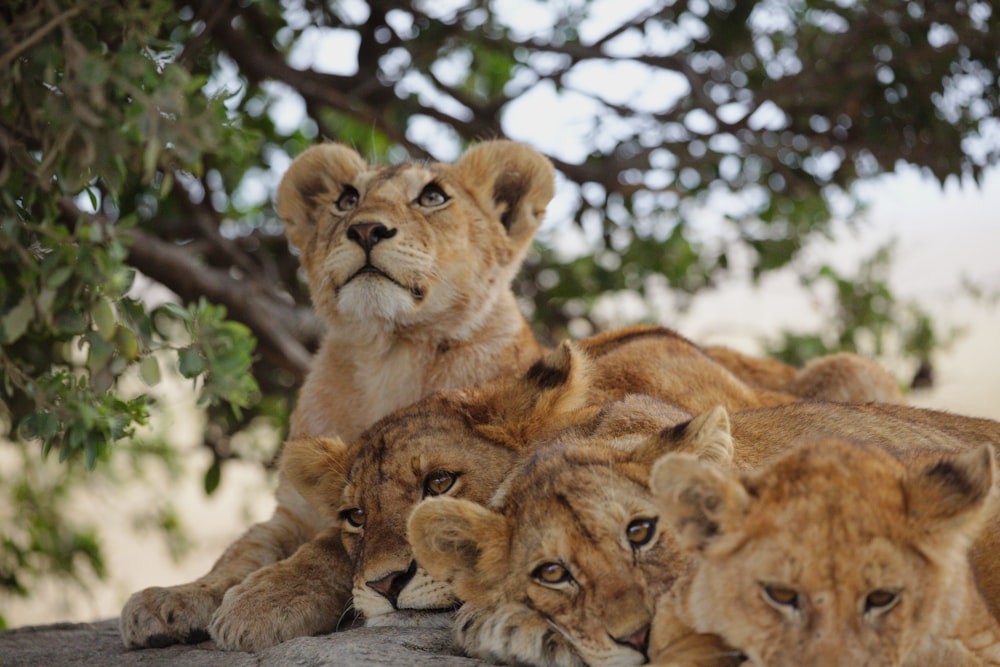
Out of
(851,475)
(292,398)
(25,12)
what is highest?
(25,12)

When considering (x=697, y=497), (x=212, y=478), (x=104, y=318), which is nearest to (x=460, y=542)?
(x=697, y=497)

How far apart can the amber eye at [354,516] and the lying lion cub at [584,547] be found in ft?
1.79

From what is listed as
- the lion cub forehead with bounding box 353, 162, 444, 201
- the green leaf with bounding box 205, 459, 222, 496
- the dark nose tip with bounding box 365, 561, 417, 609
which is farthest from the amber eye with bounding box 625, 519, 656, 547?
the green leaf with bounding box 205, 459, 222, 496

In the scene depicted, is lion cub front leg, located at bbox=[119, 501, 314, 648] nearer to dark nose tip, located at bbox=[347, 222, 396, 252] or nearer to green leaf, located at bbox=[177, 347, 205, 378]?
green leaf, located at bbox=[177, 347, 205, 378]

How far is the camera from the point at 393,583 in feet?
10.8

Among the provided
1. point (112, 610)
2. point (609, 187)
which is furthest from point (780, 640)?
point (112, 610)

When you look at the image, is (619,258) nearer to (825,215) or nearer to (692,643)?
(825,215)

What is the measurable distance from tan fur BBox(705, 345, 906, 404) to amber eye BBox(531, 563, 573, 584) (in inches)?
99.2

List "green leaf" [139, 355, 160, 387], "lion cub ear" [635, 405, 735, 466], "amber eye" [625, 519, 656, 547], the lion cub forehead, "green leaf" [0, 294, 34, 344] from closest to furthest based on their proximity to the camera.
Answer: "amber eye" [625, 519, 656, 547]
"lion cub ear" [635, 405, 735, 466]
"green leaf" [0, 294, 34, 344]
"green leaf" [139, 355, 160, 387]
the lion cub forehead

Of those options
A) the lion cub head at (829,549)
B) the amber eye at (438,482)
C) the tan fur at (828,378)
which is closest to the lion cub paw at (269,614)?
the amber eye at (438,482)

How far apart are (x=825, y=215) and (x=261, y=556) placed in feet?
15.5

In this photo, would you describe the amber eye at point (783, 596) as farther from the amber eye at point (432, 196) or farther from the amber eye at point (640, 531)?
the amber eye at point (432, 196)

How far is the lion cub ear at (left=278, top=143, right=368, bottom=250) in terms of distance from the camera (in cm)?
491

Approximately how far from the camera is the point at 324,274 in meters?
4.54
